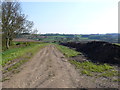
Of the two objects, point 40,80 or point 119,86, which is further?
point 40,80

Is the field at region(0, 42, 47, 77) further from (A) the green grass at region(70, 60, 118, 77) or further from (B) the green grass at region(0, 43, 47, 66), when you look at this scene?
(A) the green grass at region(70, 60, 118, 77)

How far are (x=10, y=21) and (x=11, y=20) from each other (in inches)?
12.3

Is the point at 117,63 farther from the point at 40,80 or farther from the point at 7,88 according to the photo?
the point at 7,88

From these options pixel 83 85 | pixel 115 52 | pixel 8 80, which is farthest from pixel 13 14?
pixel 83 85

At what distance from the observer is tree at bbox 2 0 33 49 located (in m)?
33.3

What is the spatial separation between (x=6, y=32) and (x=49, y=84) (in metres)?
28.2

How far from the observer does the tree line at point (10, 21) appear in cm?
3319

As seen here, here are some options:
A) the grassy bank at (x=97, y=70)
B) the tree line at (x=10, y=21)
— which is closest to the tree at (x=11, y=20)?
the tree line at (x=10, y=21)

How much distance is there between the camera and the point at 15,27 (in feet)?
117

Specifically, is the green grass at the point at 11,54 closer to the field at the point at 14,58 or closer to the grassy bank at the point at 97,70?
the field at the point at 14,58

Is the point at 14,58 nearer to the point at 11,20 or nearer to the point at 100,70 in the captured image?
the point at 100,70

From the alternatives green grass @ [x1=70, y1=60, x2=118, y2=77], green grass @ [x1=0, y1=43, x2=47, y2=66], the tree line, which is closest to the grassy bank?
green grass @ [x1=70, y1=60, x2=118, y2=77]

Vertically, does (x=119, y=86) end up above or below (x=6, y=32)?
below

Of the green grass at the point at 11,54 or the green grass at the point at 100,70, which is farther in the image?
the green grass at the point at 11,54
